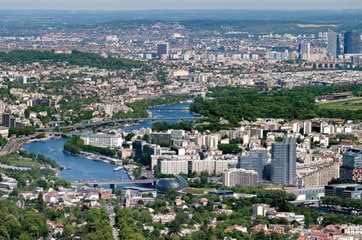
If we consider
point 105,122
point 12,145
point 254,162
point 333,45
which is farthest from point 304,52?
point 254,162

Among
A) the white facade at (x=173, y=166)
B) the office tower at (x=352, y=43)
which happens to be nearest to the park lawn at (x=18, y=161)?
the white facade at (x=173, y=166)

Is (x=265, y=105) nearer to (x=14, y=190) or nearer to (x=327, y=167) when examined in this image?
(x=327, y=167)

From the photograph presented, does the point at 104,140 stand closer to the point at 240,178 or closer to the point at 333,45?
the point at 240,178

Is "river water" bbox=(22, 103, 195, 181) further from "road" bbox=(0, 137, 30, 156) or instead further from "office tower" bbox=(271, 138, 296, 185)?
"office tower" bbox=(271, 138, 296, 185)

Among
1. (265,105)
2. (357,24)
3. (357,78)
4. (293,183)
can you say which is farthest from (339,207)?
(357,24)

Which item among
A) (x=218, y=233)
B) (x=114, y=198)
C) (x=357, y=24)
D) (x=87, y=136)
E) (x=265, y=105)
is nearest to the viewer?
(x=218, y=233)
